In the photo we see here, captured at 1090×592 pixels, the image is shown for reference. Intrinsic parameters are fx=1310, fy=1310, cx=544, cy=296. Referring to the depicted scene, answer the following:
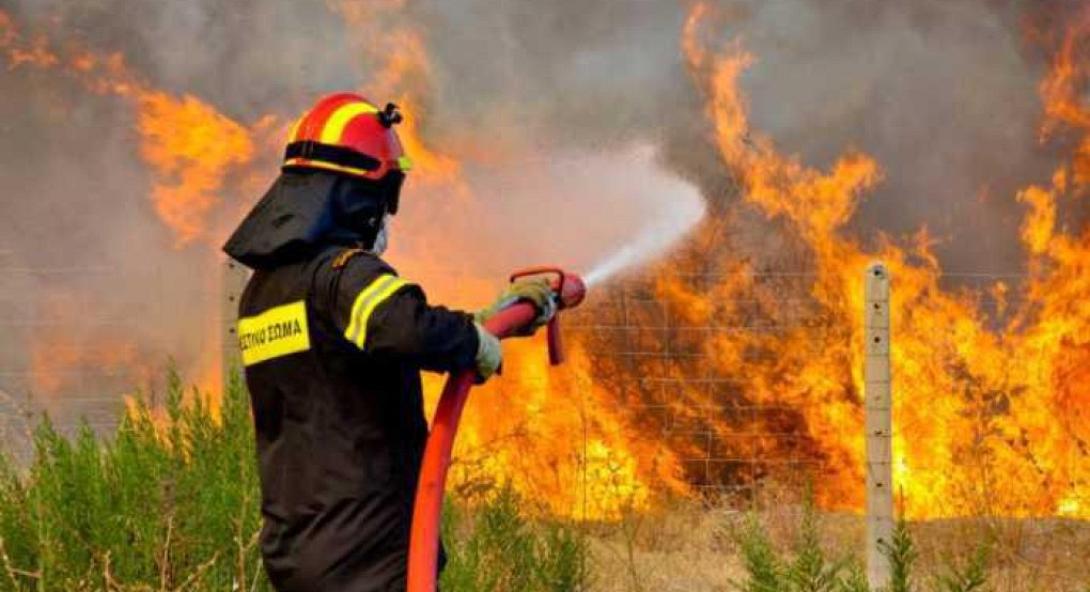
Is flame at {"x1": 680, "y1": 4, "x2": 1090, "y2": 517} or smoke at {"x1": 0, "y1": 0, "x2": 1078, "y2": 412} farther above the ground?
smoke at {"x1": 0, "y1": 0, "x2": 1078, "y2": 412}

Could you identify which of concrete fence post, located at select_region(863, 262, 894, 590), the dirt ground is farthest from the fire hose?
concrete fence post, located at select_region(863, 262, 894, 590)

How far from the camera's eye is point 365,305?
2871 millimetres

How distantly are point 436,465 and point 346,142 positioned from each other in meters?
0.81

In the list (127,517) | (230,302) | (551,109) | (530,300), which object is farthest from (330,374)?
(551,109)

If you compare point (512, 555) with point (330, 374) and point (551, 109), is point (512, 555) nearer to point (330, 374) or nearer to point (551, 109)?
point (330, 374)

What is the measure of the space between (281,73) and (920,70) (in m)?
5.12

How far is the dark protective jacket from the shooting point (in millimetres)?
2992

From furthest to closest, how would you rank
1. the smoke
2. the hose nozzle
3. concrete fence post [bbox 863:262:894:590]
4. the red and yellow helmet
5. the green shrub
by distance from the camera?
the smoke
concrete fence post [bbox 863:262:894:590]
the green shrub
the hose nozzle
the red and yellow helmet

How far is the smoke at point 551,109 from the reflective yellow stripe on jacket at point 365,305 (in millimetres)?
7253

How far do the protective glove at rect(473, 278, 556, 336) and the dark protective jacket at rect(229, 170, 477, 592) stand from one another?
0.27 meters

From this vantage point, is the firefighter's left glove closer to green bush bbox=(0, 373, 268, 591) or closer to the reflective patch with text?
the reflective patch with text

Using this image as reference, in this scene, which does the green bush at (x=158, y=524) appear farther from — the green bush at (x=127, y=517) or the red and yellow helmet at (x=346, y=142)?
the red and yellow helmet at (x=346, y=142)

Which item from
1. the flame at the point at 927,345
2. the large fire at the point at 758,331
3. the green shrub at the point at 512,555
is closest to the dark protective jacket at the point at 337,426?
the green shrub at the point at 512,555

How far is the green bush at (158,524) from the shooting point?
13.9 ft
